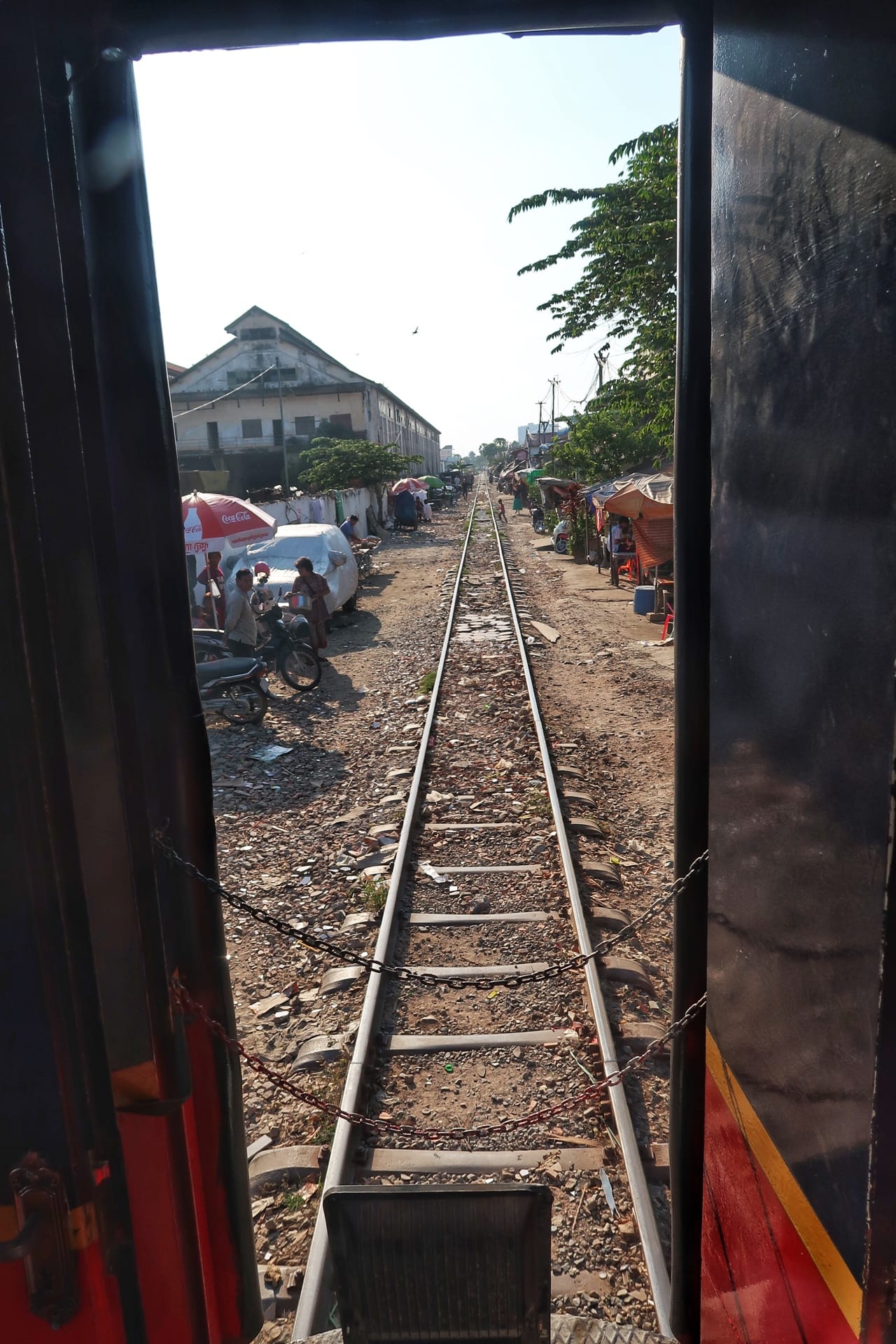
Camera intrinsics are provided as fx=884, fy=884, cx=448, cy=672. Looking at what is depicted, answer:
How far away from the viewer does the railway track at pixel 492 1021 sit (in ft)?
10.8

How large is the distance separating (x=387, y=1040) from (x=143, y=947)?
2888 mm

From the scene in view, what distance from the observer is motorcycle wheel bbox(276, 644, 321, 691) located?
11.5 m

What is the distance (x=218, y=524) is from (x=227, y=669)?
3.30 m

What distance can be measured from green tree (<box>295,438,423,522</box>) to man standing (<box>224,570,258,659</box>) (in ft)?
73.8

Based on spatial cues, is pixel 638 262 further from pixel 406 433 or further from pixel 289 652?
pixel 406 433

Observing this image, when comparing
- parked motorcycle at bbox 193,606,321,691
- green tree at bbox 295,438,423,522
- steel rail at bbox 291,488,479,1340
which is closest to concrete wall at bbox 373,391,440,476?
green tree at bbox 295,438,423,522

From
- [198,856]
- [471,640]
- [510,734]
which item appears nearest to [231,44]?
[198,856]

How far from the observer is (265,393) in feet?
152

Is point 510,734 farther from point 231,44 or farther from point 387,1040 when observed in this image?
point 231,44

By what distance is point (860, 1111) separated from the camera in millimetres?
1146

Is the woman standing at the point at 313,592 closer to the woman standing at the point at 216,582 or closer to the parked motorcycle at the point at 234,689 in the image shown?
the woman standing at the point at 216,582

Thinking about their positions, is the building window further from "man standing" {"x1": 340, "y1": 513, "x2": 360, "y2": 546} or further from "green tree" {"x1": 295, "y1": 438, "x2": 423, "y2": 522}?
"man standing" {"x1": 340, "y1": 513, "x2": 360, "y2": 546}

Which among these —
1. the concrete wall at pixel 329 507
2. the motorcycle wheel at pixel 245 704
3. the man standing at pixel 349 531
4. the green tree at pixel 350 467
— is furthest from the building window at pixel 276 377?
the motorcycle wheel at pixel 245 704

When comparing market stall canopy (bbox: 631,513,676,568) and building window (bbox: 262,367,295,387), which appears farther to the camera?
building window (bbox: 262,367,295,387)
